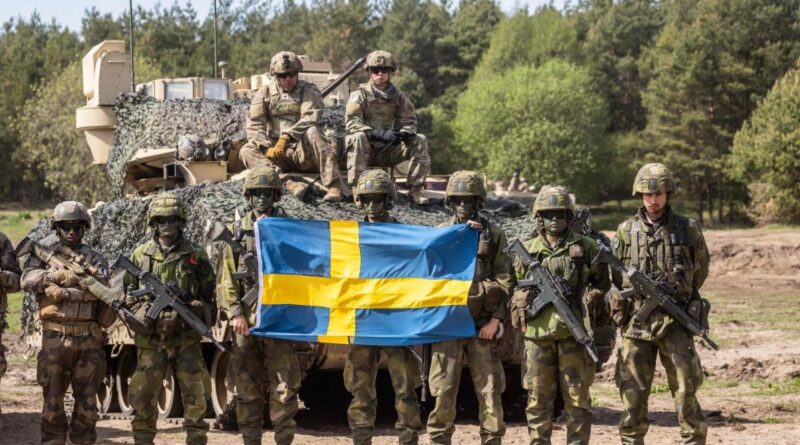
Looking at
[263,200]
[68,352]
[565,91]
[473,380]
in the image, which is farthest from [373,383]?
[565,91]

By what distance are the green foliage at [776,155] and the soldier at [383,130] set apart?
1111 inches

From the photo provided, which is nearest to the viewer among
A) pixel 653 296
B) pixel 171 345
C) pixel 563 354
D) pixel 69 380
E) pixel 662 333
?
pixel 653 296

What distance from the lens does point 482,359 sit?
10.1 m

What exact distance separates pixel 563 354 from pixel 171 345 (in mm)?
2739

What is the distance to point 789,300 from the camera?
25.5 m

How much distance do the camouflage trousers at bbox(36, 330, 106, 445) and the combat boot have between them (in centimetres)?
368

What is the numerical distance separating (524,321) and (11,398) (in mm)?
6404

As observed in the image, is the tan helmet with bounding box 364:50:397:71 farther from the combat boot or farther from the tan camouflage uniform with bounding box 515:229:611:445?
the tan camouflage uniform with bounding box 515:229:611:445

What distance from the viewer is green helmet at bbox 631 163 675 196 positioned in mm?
9695

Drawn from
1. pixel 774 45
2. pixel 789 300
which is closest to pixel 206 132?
pixel 789 300

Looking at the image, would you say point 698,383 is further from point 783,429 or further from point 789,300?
point 789,300

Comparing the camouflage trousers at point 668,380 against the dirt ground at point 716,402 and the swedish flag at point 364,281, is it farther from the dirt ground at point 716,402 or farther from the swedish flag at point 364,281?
the dirt ground at point 716,402

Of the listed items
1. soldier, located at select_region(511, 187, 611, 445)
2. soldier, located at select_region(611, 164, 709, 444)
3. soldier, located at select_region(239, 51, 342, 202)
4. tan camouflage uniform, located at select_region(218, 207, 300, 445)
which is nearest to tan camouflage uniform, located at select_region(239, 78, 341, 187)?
soldier, located at select_region(239, 51, 342, 202)

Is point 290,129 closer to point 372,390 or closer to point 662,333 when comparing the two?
point 372,390
